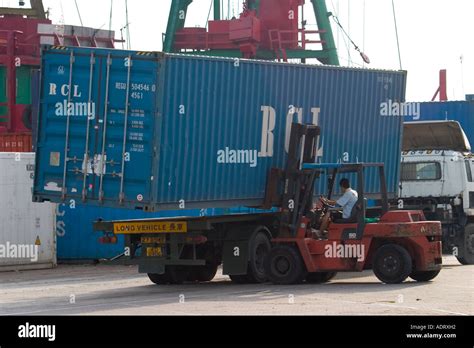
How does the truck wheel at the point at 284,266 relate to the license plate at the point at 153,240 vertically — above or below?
below

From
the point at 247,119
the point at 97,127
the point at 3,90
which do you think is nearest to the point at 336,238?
the point at 247,119

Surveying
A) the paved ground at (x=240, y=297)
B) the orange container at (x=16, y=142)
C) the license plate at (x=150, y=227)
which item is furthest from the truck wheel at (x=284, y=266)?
the orange container at (x=16, y=142)

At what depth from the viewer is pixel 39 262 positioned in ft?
83.7

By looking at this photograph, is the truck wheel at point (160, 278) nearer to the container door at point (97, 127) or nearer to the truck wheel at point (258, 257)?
the truck wheel at point (258, 257)

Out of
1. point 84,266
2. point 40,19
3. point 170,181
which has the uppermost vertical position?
point 40,19

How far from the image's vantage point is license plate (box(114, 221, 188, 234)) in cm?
1838

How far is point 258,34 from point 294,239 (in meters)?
23.0

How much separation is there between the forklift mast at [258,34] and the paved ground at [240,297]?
2016 cm

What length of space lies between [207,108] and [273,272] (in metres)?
3.15

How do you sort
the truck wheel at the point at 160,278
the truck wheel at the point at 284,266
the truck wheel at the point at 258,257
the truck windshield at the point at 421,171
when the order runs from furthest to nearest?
the truck windshield at the point at 421,171
the truck wheel at the point at 160,278
the truck wheel at the point at 258,257
the truck wheel at the point at 284,266

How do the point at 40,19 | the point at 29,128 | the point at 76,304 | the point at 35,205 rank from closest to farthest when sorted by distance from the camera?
the point at 76,304 < the point at 35,205 < the point at 29,128 < the point at 40,19

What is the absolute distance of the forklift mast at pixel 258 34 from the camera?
40.5m
